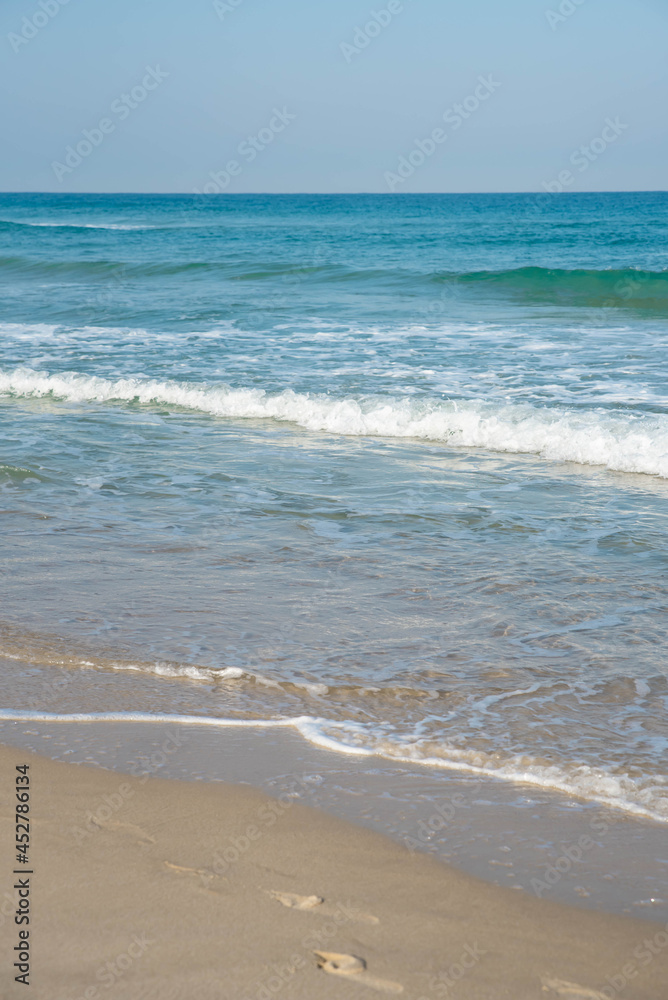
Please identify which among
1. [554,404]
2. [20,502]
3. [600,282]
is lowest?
[20,502]

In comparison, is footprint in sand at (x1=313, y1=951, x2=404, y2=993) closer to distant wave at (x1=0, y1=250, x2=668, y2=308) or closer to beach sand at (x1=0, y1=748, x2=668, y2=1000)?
beach sand at (x1=0, y1=748, x2=668, y2=1000)

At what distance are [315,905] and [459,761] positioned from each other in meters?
1.01

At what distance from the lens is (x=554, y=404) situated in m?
9.77

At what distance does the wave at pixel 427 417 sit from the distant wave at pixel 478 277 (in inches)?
415

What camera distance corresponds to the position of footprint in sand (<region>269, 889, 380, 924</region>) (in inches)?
91.1

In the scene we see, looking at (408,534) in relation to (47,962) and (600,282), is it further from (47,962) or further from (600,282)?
(600,282)

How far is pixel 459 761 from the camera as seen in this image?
3215 millimetres


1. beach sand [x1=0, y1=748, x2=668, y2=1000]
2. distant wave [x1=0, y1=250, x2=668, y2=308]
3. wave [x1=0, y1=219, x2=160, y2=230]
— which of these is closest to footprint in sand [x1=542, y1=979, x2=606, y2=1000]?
beach sand [x1=0, y1=748, x2=668, y2=1000]

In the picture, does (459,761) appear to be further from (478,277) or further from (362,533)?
(478,277)

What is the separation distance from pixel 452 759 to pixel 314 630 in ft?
4.23

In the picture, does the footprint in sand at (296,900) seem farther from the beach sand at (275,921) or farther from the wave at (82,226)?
the wave at (82,226)

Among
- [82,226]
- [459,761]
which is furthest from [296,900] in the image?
[82,226]

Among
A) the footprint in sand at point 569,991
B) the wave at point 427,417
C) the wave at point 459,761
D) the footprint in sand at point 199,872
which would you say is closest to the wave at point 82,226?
the wave at point 427,417

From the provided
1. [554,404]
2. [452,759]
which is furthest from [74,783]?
[554,404]
